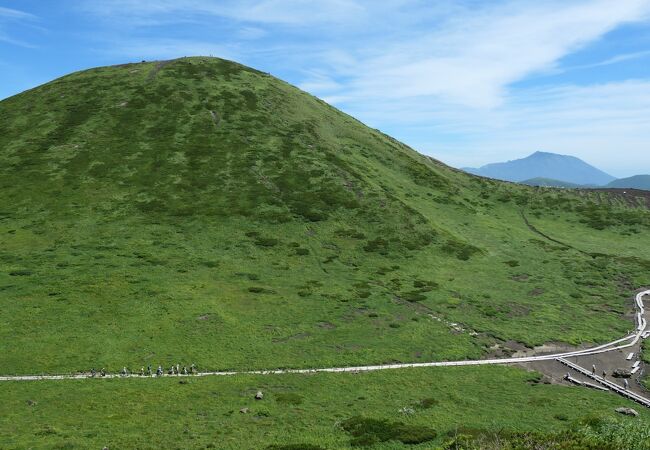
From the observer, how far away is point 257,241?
317 feet

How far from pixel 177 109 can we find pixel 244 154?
39.3 meters

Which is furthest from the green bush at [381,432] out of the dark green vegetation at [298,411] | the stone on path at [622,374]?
the stone on path at [622,374]

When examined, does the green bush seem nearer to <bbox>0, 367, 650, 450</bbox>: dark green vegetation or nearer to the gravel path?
<bbox>0, 367, 650, 450</bbox>: dark green vegetation

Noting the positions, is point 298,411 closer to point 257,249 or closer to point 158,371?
point 158,371

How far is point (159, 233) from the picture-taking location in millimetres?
95938

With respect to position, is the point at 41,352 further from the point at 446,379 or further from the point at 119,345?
the point at 446,379

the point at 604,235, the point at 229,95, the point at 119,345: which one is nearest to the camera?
the point at 119,345

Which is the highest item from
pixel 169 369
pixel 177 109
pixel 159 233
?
pixel 177 109

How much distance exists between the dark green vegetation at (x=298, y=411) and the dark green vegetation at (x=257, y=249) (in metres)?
0.48

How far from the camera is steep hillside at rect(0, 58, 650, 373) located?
199 ft

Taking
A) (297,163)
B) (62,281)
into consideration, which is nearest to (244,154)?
(297,163)

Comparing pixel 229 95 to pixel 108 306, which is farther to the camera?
pixel 229 95

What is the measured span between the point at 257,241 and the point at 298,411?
5782 centimetres

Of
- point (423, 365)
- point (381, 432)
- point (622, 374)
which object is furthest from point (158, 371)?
point (622, 374)
